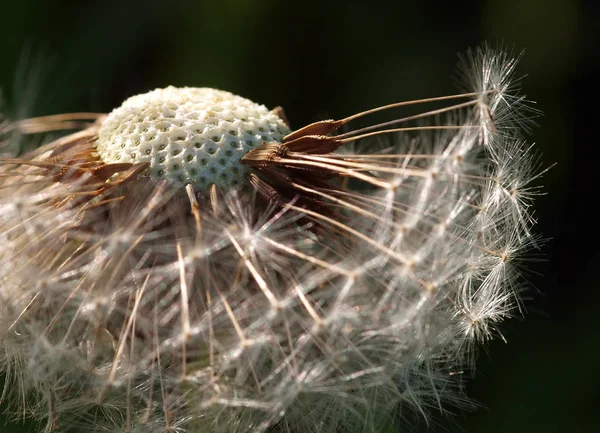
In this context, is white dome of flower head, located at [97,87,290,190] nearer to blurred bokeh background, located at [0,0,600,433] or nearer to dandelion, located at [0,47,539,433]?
dandelion, located at [0,47,539,433]

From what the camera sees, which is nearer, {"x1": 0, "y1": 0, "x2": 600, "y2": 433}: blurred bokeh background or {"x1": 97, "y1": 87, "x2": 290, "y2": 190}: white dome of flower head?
{"x1": 97, "y1": 87, "x2": 290, "y2": 190}: white dome of flower head

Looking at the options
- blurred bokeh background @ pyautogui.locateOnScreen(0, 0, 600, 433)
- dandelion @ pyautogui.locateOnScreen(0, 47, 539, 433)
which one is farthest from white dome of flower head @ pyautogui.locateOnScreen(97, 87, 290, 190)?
blurred bokeh background @ pyautogui.locateOnScreen(0, 0, 600, 433)

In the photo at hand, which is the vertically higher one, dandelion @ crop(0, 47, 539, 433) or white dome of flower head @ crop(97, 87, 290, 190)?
white dome of flower head @ crop(97, 87, 290, 190)

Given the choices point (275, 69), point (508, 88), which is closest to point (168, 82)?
point (275, 69)

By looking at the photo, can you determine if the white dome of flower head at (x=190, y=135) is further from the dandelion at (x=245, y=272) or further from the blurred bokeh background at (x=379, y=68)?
the blurred bokeh background at (x=379, y=68)

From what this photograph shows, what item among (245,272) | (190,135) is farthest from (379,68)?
(245,272)

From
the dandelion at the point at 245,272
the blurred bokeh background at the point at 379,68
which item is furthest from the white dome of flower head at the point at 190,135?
the blurred bokeh background at the point at 379,68

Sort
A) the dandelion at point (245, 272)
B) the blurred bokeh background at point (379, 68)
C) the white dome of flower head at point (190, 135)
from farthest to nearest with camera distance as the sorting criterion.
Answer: the blurred bokeh background at point (379, 68) < the white dome of flower head at point (190, 135) < the dandelion at point (245, 272)

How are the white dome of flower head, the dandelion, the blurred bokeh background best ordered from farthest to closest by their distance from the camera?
1. the blurred bokeh background
2. the white dome of flower head
3. the dandelion

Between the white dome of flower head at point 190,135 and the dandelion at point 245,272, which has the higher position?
the white dome of flower head at point 190,135
